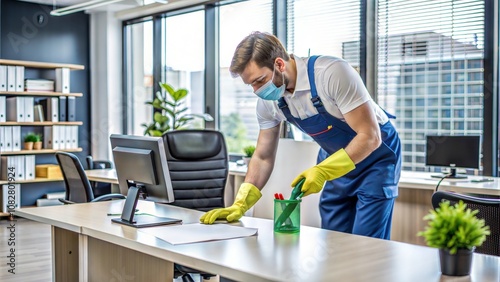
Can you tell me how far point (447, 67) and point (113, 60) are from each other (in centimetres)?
457

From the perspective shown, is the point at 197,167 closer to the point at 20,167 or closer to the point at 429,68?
the point at 429,68

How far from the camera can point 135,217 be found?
8.04ft

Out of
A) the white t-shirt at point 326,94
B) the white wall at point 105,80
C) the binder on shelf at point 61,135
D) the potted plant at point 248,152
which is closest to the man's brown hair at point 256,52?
the white t-shirt at point 326,94

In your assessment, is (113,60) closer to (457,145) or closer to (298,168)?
(298,168)

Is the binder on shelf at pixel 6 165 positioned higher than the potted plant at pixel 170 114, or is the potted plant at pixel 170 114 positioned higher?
the potted plant at pixel 170 114

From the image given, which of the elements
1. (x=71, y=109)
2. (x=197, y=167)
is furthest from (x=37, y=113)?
(x=197, y=167)

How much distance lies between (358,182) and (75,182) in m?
2.46

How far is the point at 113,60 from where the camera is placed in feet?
24.8

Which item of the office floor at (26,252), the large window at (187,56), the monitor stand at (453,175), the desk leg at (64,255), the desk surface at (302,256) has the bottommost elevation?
the office floor at (26,252)

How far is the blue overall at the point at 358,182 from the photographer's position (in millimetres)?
2416

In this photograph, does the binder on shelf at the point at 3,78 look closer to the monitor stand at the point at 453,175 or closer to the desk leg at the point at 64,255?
the desk leg at the point at 64,255

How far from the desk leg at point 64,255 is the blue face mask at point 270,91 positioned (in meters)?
1.11

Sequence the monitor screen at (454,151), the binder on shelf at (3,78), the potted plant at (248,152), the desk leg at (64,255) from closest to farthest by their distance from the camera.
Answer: the desk leg at (64,255) < the monitor screen at (454,151) < the potted plant at (248,152) < the binder on shelf at (3,78)

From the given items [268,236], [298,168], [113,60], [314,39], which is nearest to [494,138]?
[298,168]
